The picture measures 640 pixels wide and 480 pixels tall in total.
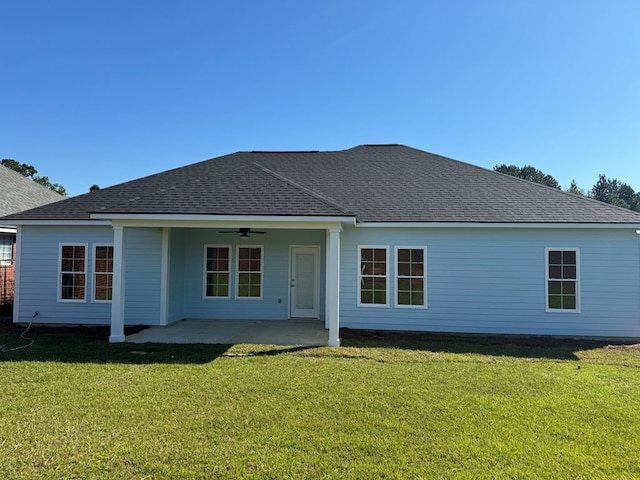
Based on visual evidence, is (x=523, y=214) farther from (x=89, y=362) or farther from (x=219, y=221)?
(x=89, y=362)

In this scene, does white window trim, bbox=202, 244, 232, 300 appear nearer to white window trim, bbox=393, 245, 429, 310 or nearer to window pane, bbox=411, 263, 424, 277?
white window trim, bbox=393, 245, 429, 310

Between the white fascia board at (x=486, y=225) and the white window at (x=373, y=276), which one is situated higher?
the white fascia board at (x=486, y=225)

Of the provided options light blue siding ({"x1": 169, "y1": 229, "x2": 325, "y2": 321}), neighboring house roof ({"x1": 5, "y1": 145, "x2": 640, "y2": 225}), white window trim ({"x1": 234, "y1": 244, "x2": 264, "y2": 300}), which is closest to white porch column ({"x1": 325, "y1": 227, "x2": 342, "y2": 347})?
neighboring house roof ({"x1": 5, "y1": 145, "x2": 640, "y2": 225})

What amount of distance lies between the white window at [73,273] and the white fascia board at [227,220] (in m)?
3.10

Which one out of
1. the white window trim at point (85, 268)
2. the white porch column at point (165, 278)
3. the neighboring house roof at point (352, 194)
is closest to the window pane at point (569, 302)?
the neighboring house roof at point (352, 194)

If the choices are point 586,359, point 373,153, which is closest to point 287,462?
point 586,359

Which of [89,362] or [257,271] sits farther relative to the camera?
[257,271]

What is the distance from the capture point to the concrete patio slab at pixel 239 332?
9.22 meters

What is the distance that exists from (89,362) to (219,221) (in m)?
3.73

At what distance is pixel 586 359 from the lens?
26.2 feet

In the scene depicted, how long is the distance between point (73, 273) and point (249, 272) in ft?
16.5

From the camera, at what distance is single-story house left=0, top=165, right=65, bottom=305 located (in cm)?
1554

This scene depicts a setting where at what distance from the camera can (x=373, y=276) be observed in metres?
10.8

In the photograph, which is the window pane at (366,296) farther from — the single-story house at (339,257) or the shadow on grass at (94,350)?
the shadow on grass at (94,350)
